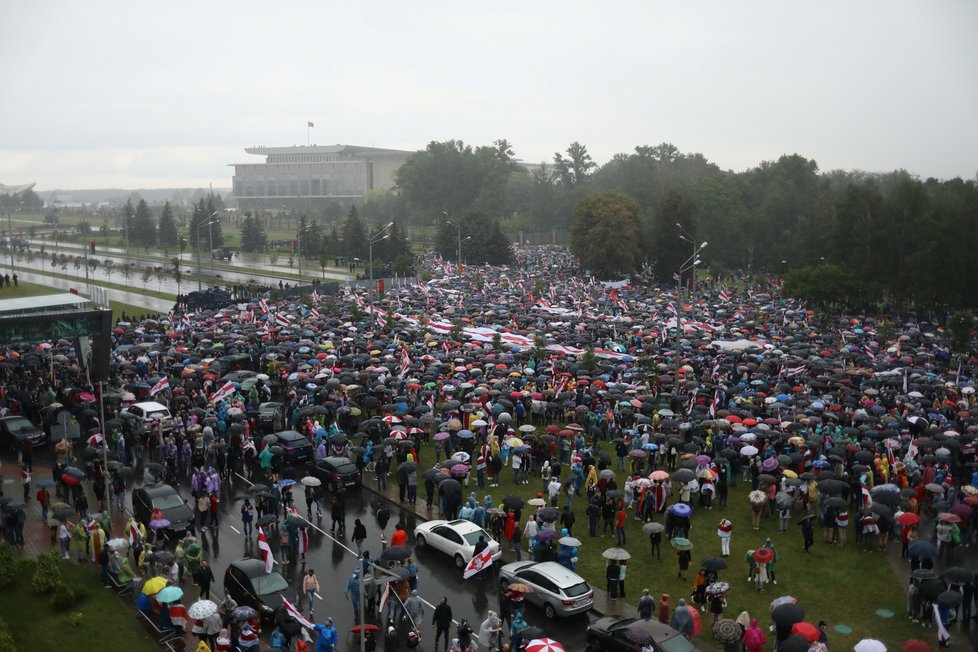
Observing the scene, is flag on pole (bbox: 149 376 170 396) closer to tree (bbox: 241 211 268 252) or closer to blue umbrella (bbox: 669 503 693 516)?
blue umbrella (bbox: 669 503 693 516)

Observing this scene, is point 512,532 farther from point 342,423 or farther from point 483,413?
point 342,423

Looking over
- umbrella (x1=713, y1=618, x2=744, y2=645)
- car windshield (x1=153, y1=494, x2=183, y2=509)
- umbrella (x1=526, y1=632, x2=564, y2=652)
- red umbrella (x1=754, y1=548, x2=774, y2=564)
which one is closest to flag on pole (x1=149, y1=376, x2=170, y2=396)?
car windshield (x1=153, y1=494, x2=183, y2=509)

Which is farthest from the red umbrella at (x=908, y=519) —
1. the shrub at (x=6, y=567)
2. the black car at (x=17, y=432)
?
the black car at (x=17, y=432)

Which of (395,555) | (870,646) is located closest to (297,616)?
(395,555)

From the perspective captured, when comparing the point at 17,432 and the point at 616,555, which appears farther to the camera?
the point at 17,432

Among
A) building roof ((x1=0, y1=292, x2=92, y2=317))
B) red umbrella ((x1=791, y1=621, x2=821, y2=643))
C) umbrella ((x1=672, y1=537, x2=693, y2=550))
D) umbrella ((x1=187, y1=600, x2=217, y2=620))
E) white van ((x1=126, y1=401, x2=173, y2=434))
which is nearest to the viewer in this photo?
red umbrella ((x1=791, y1=621, x2=821, y2=643))

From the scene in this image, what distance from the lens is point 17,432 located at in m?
28.2

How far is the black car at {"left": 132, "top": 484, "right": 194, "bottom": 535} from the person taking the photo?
2152cm

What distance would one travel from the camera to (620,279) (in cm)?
7888

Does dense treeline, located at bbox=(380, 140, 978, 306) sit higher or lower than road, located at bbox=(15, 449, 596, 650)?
higher

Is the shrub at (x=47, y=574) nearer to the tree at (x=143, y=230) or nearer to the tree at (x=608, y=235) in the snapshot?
the tree at (x=608, y=235)

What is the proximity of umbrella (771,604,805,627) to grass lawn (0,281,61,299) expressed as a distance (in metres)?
62.9

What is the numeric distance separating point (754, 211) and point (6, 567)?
87.7 metres

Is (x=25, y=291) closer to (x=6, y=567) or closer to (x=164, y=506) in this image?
(x=164, y=506)
